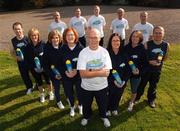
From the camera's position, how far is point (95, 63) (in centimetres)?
665

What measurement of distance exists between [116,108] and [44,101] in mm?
1900

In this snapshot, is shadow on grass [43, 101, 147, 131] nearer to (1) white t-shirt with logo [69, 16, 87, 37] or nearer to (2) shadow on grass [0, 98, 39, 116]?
(2) shadow on grass [0, 98, 39, 116]

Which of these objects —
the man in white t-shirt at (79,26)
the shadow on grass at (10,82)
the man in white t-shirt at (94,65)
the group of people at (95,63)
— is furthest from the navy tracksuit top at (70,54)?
the man in white t-shirt at (79,26)

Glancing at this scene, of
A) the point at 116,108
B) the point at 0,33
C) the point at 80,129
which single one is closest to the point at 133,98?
the point at 116,108

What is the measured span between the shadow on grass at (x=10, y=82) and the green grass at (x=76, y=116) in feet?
0.10

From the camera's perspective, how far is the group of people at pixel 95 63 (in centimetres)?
665

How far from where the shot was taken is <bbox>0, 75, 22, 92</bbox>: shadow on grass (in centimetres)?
956

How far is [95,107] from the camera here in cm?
824

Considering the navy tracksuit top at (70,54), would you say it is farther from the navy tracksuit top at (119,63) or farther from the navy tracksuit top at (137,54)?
the navy tracksuit top at (137,54)

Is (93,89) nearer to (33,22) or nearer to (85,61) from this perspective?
(85,61)

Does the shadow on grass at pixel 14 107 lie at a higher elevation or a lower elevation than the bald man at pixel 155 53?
lower

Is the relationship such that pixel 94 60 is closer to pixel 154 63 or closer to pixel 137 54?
pixel 137 54

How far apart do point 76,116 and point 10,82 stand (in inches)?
114

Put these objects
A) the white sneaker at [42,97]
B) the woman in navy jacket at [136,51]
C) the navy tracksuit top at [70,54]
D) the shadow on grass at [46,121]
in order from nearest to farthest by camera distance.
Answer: the navy tracksuit top at [70,54]
the woman in navy jacket at [136,51]
the shadow on grass at [46,121]
the white sneaker at [42,97]
